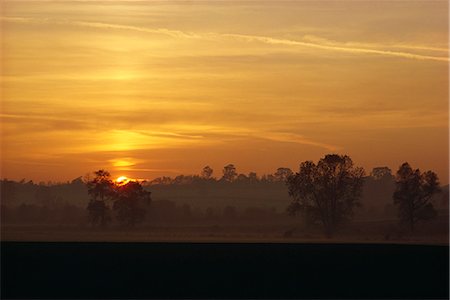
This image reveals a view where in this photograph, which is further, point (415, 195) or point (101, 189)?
point (101, 189)

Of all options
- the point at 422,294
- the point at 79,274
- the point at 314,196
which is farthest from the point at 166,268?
the point at 314,196

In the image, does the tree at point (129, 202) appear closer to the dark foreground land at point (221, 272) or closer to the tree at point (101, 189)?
the tree at point (101, 189)

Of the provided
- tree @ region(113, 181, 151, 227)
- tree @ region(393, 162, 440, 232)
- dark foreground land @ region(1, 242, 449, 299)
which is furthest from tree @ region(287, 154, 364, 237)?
dark foreground land @ region(1, 242, 449, 299)

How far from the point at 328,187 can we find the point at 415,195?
1220cm

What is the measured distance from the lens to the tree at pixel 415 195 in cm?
13150

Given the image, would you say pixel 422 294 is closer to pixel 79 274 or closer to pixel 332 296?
pixel 332 296

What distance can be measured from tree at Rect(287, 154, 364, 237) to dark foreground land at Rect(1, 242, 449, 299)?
186 ft

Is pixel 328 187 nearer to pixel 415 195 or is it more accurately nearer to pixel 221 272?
pixel 415 195

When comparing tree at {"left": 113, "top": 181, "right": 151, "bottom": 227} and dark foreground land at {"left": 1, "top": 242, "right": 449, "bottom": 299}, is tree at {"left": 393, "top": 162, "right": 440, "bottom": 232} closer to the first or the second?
tree at {"left": 113, "top": 181, "right": 151, "bottom": 227}

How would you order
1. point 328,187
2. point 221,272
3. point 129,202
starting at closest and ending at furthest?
1. point 221,272
2. point 328,187
3. point 129,202

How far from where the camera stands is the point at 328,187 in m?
132

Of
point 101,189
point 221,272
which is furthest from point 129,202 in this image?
point 221,272

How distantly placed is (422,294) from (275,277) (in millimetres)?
9284

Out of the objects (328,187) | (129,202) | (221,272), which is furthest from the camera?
(129,202)
